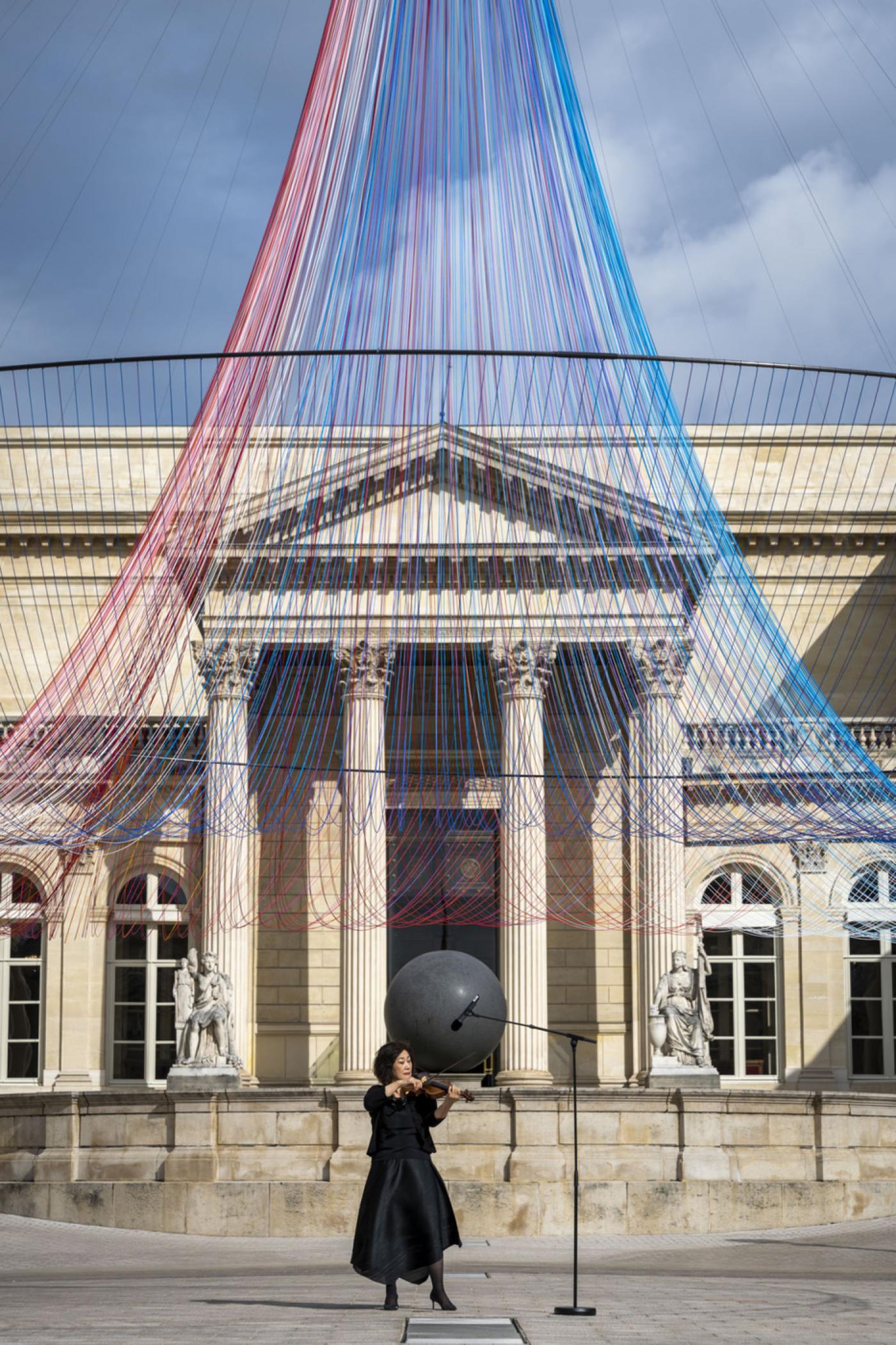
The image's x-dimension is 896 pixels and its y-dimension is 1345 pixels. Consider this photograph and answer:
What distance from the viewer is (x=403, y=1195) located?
1573 cm

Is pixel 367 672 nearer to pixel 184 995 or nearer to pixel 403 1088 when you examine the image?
pixel 184 995

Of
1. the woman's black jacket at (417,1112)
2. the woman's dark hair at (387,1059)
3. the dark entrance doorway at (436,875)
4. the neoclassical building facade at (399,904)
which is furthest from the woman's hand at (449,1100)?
the dark entrance doorway at (436,875)

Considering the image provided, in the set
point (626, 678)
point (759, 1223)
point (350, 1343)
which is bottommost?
point (759, 1223)

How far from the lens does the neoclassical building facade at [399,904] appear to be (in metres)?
44.9

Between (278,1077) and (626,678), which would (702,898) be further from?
(278,1077)

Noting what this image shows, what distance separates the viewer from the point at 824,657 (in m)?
60.2

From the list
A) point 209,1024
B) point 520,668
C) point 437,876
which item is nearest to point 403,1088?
point 209,1024

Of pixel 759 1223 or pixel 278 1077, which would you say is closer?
pixel 759 1223

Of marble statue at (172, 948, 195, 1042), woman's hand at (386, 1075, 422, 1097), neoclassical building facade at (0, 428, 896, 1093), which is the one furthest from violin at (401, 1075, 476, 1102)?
neoclassical building facade at (0, 428, 896, 1093)

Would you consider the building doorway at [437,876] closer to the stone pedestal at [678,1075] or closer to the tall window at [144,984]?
the tall window at [144,984]

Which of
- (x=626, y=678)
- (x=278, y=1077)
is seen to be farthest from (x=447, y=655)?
(x=278, y=1077)

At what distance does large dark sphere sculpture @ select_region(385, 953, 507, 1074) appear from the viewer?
2062cm

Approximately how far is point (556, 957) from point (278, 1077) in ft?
→ 25.0

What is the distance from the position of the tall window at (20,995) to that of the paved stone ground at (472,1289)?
16.3 metres
